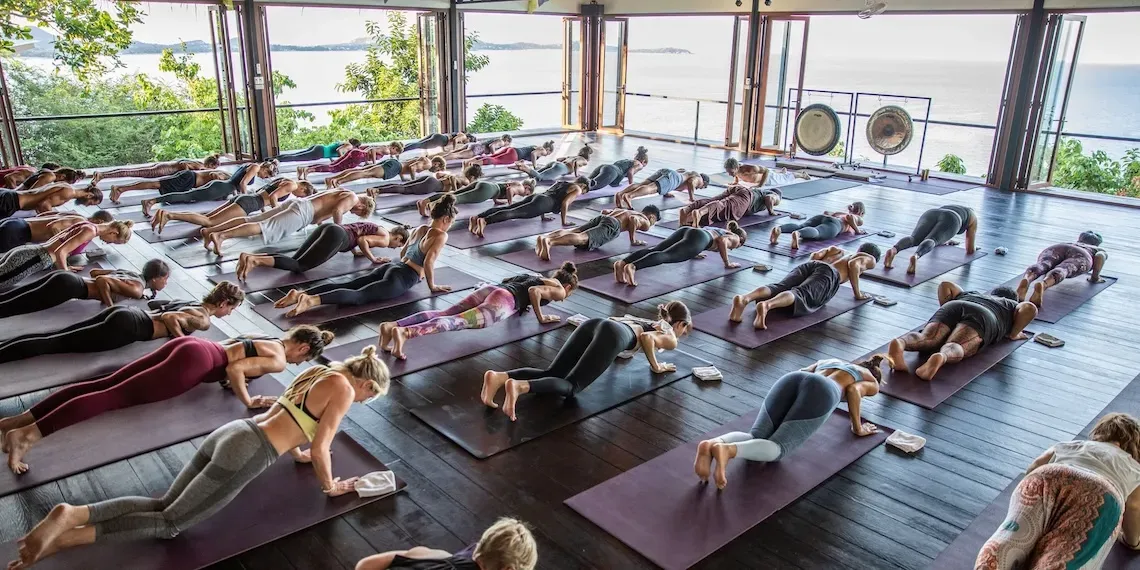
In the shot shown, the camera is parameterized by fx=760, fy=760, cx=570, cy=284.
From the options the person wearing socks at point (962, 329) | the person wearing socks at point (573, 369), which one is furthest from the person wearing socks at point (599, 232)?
the person wearing socks at point (962, 329)

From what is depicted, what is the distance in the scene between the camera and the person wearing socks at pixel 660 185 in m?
7.43

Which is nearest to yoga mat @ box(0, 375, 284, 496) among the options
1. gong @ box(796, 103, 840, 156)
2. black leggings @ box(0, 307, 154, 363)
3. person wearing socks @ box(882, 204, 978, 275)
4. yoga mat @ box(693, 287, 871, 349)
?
black leggings @ box(0, 307, 154, 363)

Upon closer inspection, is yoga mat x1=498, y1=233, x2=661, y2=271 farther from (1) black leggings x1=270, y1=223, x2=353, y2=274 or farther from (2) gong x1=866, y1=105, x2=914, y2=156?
(2) gong x1=866, y1=105, x2=914, y2=156

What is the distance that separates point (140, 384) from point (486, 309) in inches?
68.1

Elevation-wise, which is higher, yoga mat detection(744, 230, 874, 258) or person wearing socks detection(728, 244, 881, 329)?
person wearing socks detection(728, 244, 881, 329)

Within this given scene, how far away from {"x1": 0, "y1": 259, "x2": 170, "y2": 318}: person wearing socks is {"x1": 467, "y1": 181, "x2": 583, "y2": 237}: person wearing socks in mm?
2648

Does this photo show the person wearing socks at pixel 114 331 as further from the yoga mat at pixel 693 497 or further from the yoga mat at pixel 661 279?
the yoga mat at pixel 661 279

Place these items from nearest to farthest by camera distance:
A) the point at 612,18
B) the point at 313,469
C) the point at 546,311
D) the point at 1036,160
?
the point at 313,469 → the point at 546,311 → the point at 1036,160 → the point at 612,18

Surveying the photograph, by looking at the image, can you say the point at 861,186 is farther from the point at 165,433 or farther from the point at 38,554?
the point at 38,554

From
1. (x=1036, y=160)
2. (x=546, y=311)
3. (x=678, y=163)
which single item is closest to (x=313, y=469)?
(x=546, y=311)

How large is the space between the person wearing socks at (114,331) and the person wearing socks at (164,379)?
469 mm

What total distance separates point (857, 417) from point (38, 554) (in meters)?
3.04

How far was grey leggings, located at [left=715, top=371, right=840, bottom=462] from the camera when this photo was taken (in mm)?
2965

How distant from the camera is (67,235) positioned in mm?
5152
